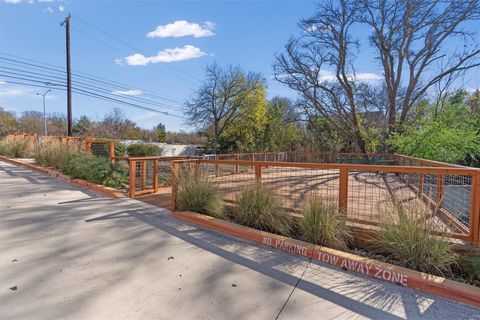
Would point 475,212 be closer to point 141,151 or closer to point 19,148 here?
point 141,151

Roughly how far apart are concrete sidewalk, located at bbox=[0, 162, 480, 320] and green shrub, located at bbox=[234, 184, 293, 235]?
51 centimetres

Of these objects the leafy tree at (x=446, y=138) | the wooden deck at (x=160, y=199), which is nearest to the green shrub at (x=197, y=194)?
the wooden deck at (x=160, y=199)

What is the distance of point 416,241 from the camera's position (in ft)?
10.7

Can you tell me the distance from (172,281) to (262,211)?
6.24 feet

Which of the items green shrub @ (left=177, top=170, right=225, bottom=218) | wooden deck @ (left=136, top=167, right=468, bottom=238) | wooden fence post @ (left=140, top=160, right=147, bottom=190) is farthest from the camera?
wooden fence post @ (left=140, top=160, right=147, bottom=190)

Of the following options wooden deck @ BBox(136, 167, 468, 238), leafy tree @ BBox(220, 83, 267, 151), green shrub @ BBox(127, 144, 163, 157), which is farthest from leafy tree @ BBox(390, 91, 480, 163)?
leafy tree @ BBox(220, 83, 267, 151)

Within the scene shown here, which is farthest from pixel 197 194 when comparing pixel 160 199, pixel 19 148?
pixel 19 148

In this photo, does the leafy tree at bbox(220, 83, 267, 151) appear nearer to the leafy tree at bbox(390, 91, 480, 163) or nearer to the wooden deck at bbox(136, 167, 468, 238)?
the leafy tree at bbox(390, 91, 480, 163)

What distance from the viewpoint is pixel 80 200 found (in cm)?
686

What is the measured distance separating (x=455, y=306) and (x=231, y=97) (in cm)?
2610

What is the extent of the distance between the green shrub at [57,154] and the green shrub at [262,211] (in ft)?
27.8

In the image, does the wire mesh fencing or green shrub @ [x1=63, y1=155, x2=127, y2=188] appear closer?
the wire mesh fencing

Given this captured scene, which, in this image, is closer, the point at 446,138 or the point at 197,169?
the point at 197,169

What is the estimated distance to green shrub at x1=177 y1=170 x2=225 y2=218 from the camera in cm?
532
